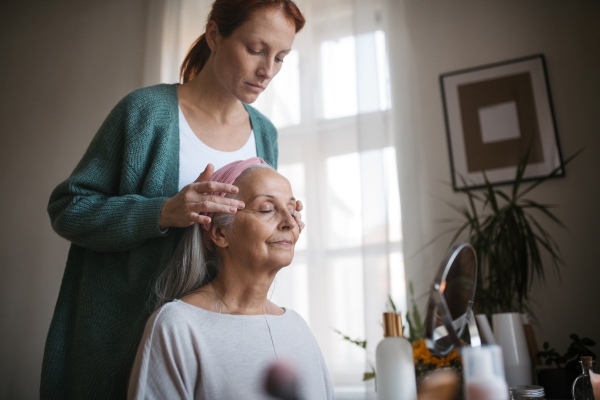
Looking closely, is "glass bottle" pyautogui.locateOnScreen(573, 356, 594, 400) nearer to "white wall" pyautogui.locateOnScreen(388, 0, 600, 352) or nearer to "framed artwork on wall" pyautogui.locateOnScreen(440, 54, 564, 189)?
"white wall" pyautogui.locateOnScreen(388, 0, 600, 352)

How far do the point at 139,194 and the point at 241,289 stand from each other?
400 mm

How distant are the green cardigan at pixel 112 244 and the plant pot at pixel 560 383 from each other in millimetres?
1378

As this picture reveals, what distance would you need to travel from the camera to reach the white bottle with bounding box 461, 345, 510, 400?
20.4 inches

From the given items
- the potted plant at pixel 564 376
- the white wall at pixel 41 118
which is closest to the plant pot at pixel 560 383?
the potted plant at pixel 564 376

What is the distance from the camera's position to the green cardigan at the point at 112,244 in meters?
1.10

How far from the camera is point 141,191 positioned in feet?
4.08

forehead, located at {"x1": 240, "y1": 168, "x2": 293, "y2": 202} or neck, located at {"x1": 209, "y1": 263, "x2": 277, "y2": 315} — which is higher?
forehead, located at {"x1": 240, "y1": 168, "x2": 293, "y2": 202}

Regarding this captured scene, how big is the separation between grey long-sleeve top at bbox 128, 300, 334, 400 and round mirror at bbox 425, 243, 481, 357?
45 centimetres

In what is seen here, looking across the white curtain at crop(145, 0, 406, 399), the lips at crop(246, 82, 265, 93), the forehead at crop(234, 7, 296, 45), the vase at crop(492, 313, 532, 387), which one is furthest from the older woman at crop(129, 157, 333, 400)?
the white curtain at crop(145, 0, 406, 399)

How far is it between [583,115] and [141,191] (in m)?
2.33

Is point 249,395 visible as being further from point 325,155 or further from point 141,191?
point 325,155

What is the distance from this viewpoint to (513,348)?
4.95 ft

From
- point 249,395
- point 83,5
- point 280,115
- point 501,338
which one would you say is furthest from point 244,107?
point 83,5

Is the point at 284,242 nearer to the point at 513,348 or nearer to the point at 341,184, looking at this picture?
the point at 513,348
